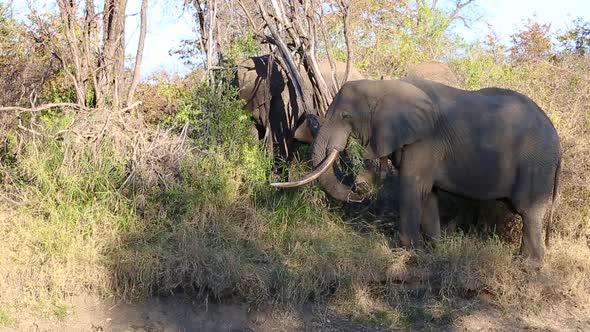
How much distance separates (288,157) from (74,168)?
8.94 ft

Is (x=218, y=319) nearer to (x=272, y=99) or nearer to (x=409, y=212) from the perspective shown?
(x=409, y=212)

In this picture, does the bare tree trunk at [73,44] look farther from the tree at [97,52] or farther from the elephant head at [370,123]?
the elephant head at [370,123]

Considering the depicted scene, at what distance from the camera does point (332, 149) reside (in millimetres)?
8461

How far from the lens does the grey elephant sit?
838 cm

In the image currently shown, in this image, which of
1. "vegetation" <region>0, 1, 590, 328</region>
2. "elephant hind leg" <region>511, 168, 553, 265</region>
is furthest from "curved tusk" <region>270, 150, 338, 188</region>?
"elephant hind leg" <region>511, 168, 553, 265</region>

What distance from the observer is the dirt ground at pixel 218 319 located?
291 inches

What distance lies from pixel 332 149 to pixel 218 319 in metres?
2.17

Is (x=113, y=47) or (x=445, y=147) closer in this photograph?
(x=445, y=147)

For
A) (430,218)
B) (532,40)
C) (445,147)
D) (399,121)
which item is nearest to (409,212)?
(430,218)

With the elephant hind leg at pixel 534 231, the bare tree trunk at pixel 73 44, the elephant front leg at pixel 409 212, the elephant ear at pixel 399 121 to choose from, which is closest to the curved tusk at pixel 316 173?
the elephant ear at pixel 399 121

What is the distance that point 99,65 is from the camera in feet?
32.3

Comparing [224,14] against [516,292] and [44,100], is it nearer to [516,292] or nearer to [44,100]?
[44,100]

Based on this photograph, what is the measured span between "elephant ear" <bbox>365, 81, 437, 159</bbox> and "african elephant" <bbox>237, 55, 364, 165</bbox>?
5.57 feet

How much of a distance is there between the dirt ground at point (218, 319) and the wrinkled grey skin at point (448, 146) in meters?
1.10
